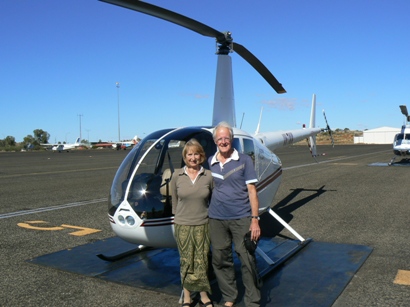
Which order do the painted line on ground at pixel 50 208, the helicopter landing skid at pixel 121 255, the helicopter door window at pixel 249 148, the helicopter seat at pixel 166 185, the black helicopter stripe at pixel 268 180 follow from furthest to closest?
the painted line on ground at pixel 50 208 < the black helicopter stripe at pixel 268 180 < the helicopter door window at pixel 249 148 < the helicopter landing skid at pixel 121 255 < the helicopter seat at pixel 166 185

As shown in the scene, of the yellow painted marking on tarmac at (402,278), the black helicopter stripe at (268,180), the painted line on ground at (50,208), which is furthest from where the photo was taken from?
the painted line on ground at (50,208)

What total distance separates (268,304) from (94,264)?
2.63 meters

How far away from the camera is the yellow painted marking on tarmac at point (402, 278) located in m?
4.84

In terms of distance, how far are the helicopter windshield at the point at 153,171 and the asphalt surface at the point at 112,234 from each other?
1.00m

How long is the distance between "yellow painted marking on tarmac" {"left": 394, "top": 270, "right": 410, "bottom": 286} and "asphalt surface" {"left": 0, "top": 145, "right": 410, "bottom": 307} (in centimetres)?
4

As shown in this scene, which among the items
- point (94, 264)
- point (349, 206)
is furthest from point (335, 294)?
point (349, 206)

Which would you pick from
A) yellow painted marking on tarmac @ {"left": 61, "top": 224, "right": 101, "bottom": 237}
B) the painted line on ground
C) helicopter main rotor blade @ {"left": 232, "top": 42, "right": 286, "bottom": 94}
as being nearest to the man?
Answer: helicopter main rotor blade @ {"left": 232, "top": 42, "right": 286, "bottom": 94}

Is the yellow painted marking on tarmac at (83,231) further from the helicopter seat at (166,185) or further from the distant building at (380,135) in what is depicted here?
the distant building at (380,135)

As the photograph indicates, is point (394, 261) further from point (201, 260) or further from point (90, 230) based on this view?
point (90, 230)

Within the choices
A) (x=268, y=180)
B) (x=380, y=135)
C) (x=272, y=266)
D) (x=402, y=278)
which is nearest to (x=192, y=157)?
(x=272, y=266)

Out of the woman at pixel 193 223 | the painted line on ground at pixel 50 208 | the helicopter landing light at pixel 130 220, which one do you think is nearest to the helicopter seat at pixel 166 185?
the helicopter landing light at pixel 130 220

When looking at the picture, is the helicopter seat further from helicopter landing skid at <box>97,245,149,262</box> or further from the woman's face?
helicopter landing skid at <box>97,245,149,262</box>

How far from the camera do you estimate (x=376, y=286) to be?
4.71 m

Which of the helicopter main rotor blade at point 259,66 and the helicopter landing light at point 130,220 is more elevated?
the helicopter main rotor blade at point 259,66
